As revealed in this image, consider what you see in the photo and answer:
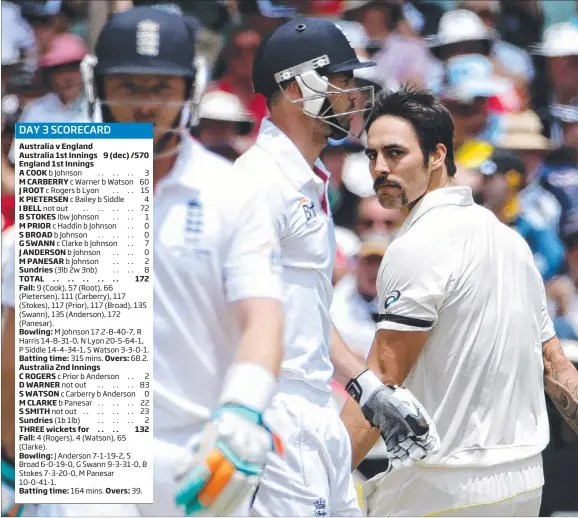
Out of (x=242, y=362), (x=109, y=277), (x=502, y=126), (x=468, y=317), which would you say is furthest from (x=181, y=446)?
(x=502, y=126)

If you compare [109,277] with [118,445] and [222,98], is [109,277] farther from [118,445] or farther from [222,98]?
[222,98]

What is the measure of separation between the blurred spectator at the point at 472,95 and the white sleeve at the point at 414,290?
2.06 metres

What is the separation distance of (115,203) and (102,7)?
1.40m

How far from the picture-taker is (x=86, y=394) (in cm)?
396

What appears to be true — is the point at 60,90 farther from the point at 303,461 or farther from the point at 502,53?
the point at 502,53

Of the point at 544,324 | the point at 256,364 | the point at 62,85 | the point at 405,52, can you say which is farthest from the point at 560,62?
the point at 256,364

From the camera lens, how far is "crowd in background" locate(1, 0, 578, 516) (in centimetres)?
536

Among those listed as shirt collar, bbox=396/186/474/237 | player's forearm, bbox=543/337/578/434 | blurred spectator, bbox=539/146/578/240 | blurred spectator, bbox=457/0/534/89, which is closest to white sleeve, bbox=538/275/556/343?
player's forearm, bbox=543/337/578/434

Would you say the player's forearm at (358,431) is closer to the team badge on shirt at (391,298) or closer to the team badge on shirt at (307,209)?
the team badge on shirt at (391,298)

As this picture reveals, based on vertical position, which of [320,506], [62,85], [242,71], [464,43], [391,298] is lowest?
[320,506]

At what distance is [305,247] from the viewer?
4051 mm

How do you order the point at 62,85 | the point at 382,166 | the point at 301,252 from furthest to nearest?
the point at 62,85
the point at 382,166
the point at 301,252

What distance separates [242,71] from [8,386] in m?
2.69

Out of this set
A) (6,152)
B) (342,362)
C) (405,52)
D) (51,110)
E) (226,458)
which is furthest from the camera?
(405,52)
